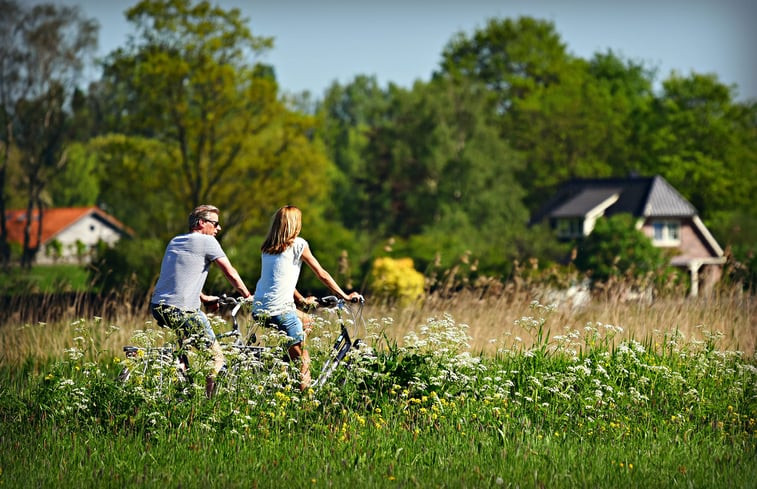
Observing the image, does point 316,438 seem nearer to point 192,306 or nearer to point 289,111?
point 192,306

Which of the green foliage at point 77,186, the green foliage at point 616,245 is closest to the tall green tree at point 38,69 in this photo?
the green foliage at point 616,245

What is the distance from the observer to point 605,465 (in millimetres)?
5898

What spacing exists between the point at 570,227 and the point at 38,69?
2779 cm

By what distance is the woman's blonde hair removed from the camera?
7422 millimetres

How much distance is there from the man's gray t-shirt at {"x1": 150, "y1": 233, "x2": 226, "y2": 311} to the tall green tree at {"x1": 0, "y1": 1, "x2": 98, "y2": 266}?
32.2 m

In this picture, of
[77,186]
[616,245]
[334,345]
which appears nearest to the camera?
[334,345]

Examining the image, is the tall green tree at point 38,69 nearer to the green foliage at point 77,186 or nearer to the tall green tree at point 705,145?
the green foliage at point 77,186

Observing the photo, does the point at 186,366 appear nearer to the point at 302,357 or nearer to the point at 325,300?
the point at 302,357

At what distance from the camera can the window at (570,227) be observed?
5041cm

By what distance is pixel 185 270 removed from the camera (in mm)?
7195

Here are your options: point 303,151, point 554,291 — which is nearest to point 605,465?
point 554,291

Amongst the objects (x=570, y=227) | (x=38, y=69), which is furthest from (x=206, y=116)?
(x=570, y=227)

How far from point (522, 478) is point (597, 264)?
29.7 m

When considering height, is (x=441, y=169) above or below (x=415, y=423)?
above
